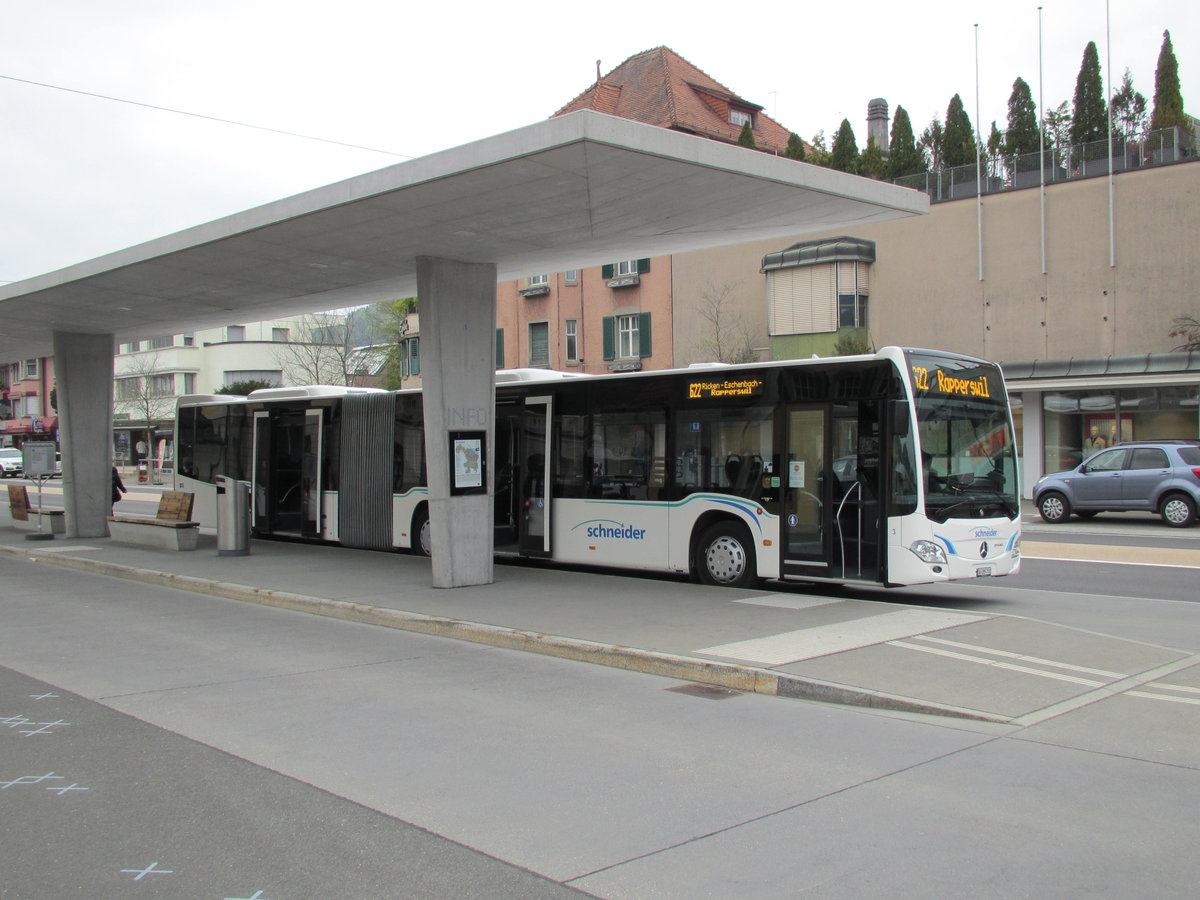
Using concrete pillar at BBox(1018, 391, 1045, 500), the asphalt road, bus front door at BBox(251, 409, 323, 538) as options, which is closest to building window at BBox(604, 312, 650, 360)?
concrete pillar at BBox(1018, 391, 1045, 500)

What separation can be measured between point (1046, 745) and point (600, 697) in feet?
10.3

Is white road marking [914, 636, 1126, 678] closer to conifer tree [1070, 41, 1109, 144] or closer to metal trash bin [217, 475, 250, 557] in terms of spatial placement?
metal trash bin [217, 475, 250, 557]

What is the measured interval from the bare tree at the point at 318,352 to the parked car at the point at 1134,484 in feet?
140

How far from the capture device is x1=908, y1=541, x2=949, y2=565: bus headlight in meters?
11.2

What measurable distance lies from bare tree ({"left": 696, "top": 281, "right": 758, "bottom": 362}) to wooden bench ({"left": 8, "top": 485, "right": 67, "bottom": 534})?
70.2 ft

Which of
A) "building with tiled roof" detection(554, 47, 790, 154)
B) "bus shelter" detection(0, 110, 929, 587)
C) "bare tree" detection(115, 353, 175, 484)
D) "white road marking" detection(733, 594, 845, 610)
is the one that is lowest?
"white road marking" detection(733, 594, 845, 610)

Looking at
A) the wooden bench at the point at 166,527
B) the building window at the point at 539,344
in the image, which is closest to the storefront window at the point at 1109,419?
the building window at the point at 539,344

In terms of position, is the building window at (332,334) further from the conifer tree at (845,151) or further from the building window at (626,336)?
the conifer tree at (845,151)

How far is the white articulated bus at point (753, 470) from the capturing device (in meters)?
11.4

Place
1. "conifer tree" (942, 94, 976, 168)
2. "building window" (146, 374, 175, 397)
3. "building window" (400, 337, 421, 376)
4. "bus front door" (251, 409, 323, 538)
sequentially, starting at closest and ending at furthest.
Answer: "bus front door" (251, 409, 323, 538) → "conifer tree" (942, 94, 976, 168) → "building window" (400, 337, 421, 376) → "building window" (146, 374, 175, 397)

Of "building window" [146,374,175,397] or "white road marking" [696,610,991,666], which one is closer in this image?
"white road marking" [696,610,991,666]

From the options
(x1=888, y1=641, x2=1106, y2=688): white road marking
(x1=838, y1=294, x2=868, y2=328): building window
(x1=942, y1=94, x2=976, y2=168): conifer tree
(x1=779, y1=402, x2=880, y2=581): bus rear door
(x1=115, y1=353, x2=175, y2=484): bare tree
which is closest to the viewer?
(x1=888, y1=641, x2=1106, y2=688): white road marking

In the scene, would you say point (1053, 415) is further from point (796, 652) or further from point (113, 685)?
point (113, 685)

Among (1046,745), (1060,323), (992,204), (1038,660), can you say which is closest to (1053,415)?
(1060,323)
